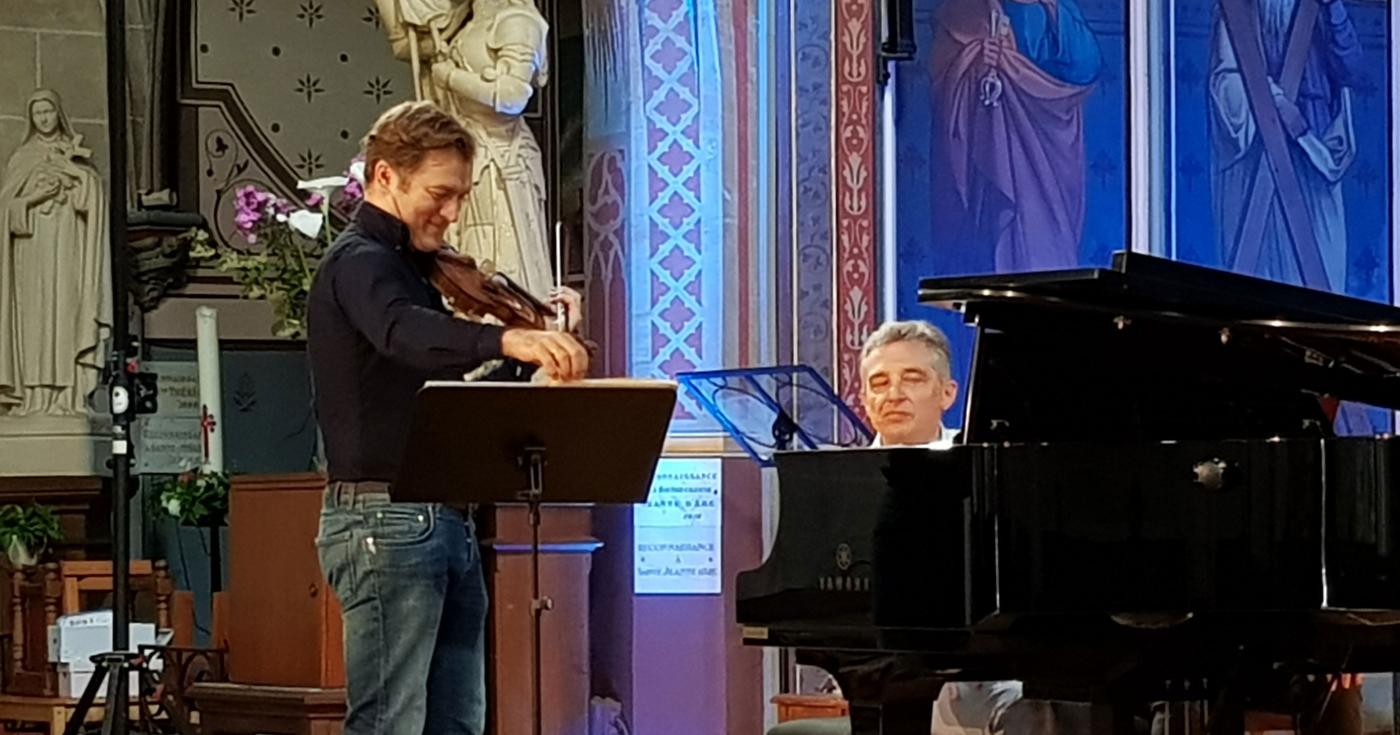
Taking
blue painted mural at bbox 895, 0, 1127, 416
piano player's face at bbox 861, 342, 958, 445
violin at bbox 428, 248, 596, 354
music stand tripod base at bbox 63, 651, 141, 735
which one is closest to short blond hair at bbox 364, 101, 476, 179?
violin at bbox 428, 248, 596, 354

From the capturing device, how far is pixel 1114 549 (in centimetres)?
379

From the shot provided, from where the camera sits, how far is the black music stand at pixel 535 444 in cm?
382

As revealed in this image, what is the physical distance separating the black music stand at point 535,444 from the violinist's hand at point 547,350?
0.15ft

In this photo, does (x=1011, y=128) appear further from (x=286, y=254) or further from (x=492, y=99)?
(x=286, y=254)

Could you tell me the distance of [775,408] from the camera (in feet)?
22.4

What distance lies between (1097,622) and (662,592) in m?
3.36

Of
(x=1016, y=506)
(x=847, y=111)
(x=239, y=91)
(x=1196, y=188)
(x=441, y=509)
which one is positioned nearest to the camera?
(x=1016, y=506)

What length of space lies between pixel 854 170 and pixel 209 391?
2657mm

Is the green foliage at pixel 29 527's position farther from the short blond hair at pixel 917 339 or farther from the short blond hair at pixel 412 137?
the short blond hair at pixel 412 137

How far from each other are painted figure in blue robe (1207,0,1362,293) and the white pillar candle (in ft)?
12.2

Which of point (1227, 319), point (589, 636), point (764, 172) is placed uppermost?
point (764, 172)

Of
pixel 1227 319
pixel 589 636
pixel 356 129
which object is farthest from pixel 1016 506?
pixel 356 129

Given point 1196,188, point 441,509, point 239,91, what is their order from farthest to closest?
point 239,91 < point 1196,188 < point 441,509

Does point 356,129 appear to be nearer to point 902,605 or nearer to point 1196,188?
point 1196,188
